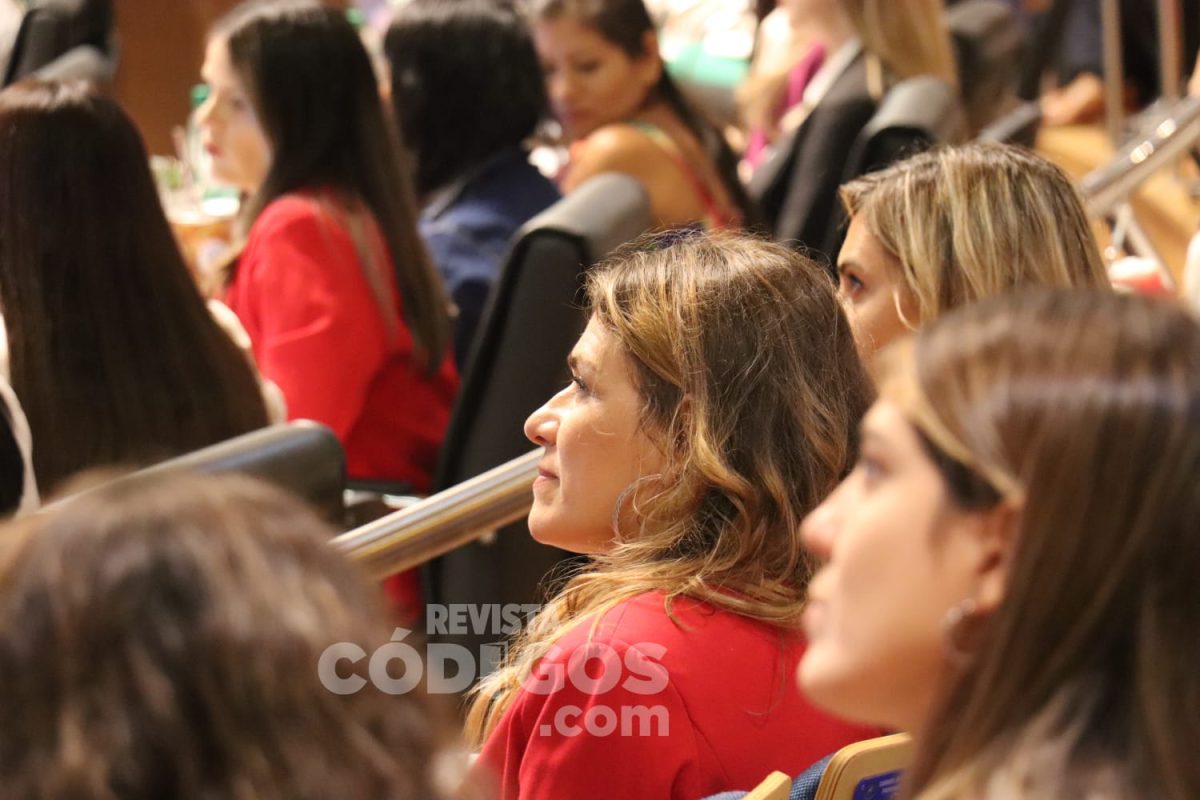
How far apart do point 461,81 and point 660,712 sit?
2.12m

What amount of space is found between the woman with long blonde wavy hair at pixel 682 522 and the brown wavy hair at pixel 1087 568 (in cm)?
42

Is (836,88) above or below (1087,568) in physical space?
below

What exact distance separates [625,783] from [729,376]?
361mm

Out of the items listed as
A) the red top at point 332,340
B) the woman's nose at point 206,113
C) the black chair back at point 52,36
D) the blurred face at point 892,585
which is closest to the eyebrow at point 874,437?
the blurred face at point 892,585

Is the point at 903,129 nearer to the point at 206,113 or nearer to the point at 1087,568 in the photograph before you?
the point at 206,113

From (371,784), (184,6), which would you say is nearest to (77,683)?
(371,784)

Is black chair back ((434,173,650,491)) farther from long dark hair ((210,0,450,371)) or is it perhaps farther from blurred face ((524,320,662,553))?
blurred face ((524,320,662,553))

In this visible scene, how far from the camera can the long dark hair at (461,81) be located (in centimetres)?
311

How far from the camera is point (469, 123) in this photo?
313 centimetres

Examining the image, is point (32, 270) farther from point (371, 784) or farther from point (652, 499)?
point (371, 784)

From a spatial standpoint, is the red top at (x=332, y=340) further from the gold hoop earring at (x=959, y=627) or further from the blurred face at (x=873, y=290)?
the gold hoop earring at (x=959, y=627)

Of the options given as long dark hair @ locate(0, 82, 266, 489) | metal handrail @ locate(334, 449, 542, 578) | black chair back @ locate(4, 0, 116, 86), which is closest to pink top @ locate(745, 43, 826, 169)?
black chair back @ locate(4, 0, 116, 86)

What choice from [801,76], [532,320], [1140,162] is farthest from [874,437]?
[801,76]

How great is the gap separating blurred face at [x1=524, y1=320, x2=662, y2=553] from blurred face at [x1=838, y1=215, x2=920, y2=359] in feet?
1.28
